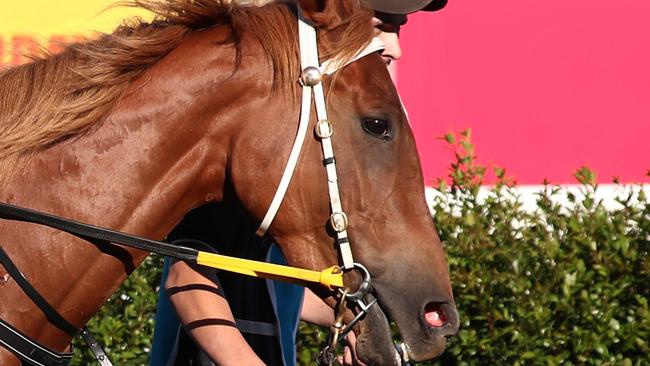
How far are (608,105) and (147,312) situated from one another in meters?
2.75

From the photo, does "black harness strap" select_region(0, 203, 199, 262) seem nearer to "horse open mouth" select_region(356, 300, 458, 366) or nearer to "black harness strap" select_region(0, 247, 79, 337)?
"black harness strap" select_region(0, 247, 79, 337)

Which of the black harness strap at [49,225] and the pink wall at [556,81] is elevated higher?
the black harness strap at [49,225]

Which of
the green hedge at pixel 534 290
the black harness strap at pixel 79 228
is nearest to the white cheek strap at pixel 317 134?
the black harness strap at pixel 79 228

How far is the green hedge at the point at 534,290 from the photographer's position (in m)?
4.01

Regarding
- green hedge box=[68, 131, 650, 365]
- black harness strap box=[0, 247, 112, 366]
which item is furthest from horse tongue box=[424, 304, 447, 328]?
green hedge box=[68, 131, 650, 365]

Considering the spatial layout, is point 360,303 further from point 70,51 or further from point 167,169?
point 70,51

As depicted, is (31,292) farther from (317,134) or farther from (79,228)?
(317,134)

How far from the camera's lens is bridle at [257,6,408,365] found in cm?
239

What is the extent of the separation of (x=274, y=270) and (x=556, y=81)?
3610 millimetres

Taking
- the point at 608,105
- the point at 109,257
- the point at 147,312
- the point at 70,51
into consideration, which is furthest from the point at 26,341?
the point at 608,105

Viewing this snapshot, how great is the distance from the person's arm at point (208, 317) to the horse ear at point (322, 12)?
72 cm

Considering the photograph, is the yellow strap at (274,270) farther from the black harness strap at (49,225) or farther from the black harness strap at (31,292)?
the black harness strap at (31,292)

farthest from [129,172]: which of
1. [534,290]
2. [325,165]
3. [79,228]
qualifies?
[534,290]

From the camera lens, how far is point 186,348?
9.64 ft
